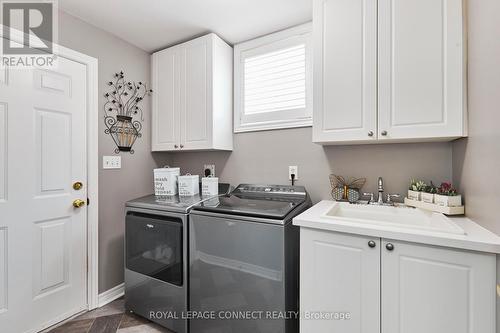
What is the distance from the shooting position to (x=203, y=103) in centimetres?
215

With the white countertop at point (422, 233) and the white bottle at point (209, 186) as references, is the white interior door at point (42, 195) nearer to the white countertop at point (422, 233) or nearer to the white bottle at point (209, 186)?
the white bottle at point (209, 186)

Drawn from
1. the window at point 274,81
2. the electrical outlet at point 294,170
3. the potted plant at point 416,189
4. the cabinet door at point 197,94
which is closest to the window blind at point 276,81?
the window at point 274,81

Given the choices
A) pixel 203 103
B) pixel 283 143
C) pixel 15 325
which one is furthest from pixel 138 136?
pixel 15 325

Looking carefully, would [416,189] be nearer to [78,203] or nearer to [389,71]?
[389,71]

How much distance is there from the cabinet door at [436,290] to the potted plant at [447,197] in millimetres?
455

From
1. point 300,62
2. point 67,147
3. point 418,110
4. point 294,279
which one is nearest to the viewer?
point 418,110

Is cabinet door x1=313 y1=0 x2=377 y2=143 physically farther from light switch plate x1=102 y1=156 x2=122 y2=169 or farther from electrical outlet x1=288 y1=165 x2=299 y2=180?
light switch plate x1=102 y1=156 x2=122 y2=169

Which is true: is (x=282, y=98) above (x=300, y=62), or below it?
below

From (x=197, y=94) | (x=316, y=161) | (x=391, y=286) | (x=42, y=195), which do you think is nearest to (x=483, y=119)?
(x=391, y=286)

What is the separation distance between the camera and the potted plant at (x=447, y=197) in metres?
1.31

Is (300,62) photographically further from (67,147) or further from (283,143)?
(67,147)

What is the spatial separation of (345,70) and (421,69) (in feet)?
1.36

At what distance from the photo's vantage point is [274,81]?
214 centimetres

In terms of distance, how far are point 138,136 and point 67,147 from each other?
0.66 metres
